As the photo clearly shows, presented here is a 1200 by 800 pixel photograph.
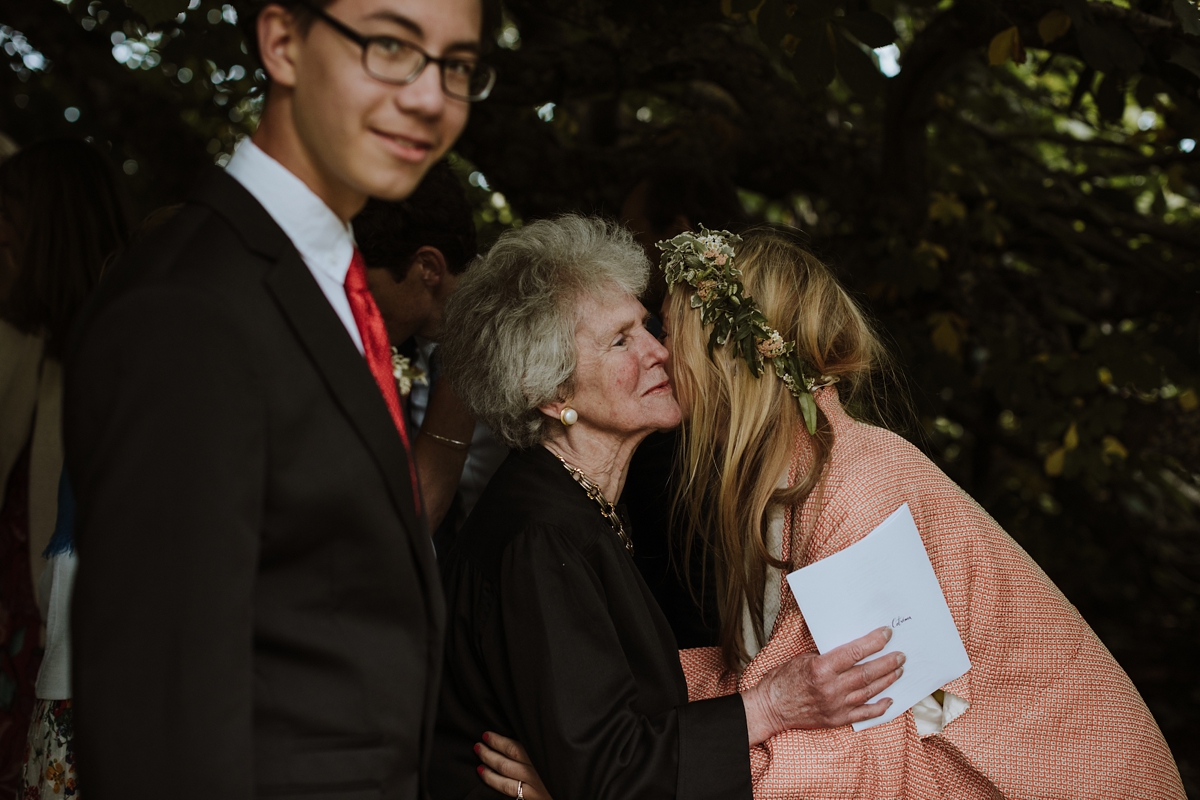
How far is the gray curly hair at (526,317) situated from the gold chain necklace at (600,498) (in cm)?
10

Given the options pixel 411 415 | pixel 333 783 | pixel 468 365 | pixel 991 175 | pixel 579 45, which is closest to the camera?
pixel 333 783

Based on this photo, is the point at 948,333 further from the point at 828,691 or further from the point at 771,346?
the point at 828,691

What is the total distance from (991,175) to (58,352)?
13.3 ft

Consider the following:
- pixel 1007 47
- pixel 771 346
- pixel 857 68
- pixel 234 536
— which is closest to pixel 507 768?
pixel 771 346

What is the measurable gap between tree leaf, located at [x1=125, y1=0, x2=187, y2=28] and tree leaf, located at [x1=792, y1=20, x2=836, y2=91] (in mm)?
1395

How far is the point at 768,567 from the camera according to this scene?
212cm

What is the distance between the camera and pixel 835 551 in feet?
6.29

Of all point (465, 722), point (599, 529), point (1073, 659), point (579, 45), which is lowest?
point (465, 722)

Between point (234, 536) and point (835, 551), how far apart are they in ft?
4.08

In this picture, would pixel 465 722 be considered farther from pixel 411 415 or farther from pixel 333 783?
pixel 411 415

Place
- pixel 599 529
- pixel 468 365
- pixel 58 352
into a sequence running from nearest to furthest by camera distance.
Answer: pixel 599 529, pixel 468 365, pixel 58 352

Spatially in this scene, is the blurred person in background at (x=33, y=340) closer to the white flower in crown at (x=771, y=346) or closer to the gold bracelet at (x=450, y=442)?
the gold bracelet at (x=450, y=442)

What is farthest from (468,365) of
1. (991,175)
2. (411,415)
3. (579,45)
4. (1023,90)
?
(1023,90)

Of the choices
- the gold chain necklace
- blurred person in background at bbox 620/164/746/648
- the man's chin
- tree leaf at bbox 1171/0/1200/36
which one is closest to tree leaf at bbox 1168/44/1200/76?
tree leaf at bbox 1171/0/1200/36
